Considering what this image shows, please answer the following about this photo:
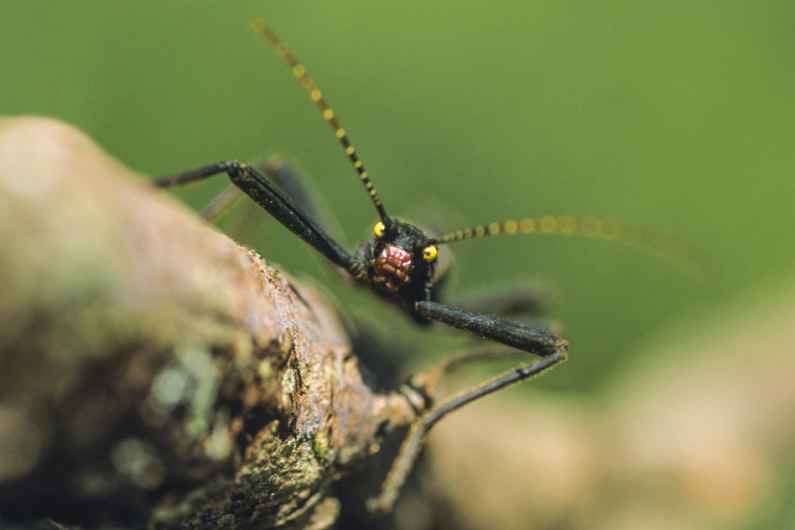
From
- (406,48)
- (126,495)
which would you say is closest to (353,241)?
(406,48)

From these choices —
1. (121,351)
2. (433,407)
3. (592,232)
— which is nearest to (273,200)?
(433,407)

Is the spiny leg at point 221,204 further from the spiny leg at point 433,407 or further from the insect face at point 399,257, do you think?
the spiny leg at point 433,407

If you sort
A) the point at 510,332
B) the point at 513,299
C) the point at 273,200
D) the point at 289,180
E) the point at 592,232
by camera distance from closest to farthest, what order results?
the point at 273,200, the point at 510,332, the point at 592,232, the point at 289,180, the point at 513,299

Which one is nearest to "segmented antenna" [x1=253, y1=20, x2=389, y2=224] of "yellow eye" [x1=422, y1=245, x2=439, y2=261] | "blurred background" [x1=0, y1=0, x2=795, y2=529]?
"yellow eye" [x1=422, y1=245, x2=439, y2=261]

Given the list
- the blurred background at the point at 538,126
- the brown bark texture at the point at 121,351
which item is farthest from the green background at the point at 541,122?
the brown bark texture at the point at 121,351

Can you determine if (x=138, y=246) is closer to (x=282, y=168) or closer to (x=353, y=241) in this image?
(x=282, y=168)

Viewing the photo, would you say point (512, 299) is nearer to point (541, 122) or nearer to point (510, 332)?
point (510, 332)
